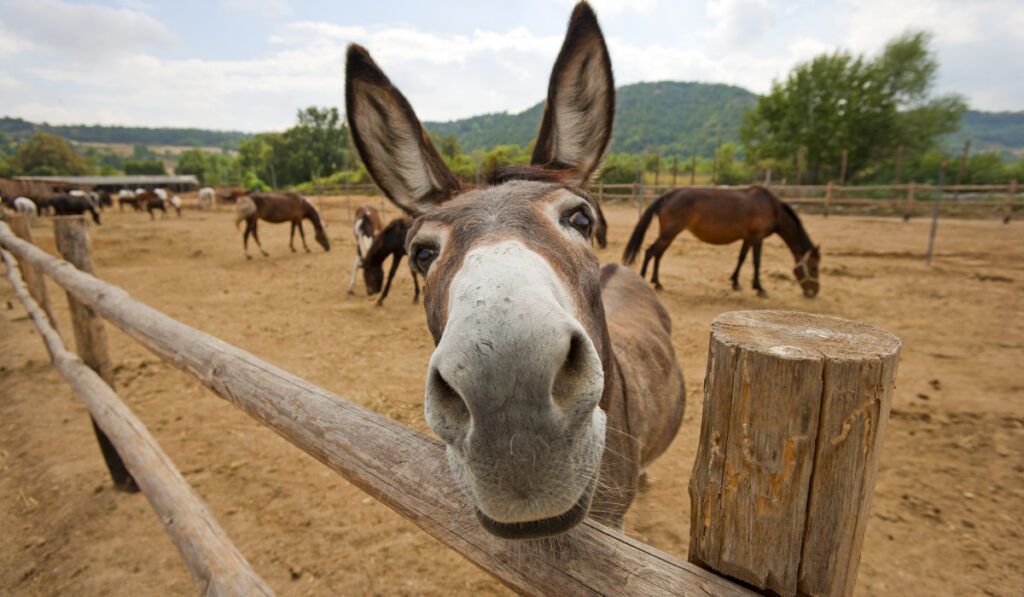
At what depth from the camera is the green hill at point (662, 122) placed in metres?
109

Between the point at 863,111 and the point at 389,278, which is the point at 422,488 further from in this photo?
the point at 863,111

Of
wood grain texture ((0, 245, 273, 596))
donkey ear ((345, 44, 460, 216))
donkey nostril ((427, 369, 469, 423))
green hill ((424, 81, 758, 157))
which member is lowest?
wood grain texture ((0, 245, 273, 596))

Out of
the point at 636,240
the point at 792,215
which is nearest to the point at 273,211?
the point at 636,240

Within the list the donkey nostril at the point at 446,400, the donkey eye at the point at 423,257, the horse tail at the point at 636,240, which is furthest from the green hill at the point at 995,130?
the donkey nostril at the point at 446,400

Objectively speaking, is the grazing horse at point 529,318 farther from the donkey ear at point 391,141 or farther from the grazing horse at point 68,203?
the grazing horse at point 68,203

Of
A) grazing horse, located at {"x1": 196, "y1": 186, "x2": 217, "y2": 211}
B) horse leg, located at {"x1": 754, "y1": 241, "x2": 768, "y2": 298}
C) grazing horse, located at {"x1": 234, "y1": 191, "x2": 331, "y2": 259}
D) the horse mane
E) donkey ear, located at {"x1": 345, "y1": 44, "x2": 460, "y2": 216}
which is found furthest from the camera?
grazing horse, located at {"x1": 196, "y1": 186, "x2": 217, "y2": 211}

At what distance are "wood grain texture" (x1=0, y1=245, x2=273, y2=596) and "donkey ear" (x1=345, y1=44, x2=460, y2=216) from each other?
1895 mm

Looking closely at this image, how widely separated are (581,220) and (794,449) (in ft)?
3.65

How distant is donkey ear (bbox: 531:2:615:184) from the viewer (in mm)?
1991

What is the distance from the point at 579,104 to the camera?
2.13m

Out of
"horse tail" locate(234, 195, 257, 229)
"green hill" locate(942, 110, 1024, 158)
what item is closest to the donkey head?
"horse tail" locate(234, 195, 257, 229)

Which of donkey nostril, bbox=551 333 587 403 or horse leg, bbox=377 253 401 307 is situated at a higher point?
donkey nostril, bbox=551 333 587 403

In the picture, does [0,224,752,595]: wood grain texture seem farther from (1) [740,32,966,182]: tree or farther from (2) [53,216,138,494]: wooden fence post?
(1) [740,32,966,182]: tree

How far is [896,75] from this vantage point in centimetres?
3819
